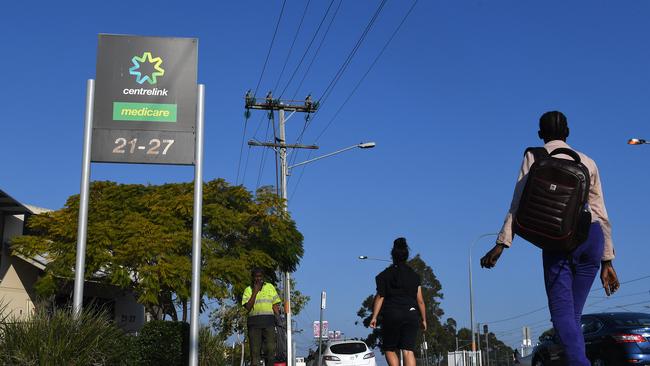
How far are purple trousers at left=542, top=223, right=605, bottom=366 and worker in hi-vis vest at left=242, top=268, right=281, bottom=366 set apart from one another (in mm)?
7020

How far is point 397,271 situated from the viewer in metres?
7.44

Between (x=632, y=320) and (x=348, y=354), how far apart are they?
11128mm

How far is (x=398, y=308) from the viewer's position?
7.28 metres

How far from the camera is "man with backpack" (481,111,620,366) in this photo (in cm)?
431

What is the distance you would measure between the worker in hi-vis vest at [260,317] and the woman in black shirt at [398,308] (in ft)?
12.9

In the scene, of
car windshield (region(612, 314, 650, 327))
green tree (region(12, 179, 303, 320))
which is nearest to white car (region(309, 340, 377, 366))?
green tree (region(12, 179, 303, 320))

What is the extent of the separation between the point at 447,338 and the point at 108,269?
58628 millimetres

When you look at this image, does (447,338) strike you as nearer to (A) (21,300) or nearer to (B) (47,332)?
(A) (21,300)

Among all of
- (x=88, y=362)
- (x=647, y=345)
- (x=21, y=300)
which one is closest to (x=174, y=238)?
(x=21, y=300)

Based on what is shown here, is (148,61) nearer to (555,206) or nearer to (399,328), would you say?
(399,328)

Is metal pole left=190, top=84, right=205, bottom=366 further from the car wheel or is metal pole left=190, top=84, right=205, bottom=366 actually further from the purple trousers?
the car wheel

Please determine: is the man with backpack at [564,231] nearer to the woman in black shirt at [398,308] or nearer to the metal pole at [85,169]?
the woman in black shirt at [398,308]

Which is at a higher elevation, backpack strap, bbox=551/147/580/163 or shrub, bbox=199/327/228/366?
backpack strap, bbox=551/147/580/163

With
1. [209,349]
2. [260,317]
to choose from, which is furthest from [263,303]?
[209,349]
